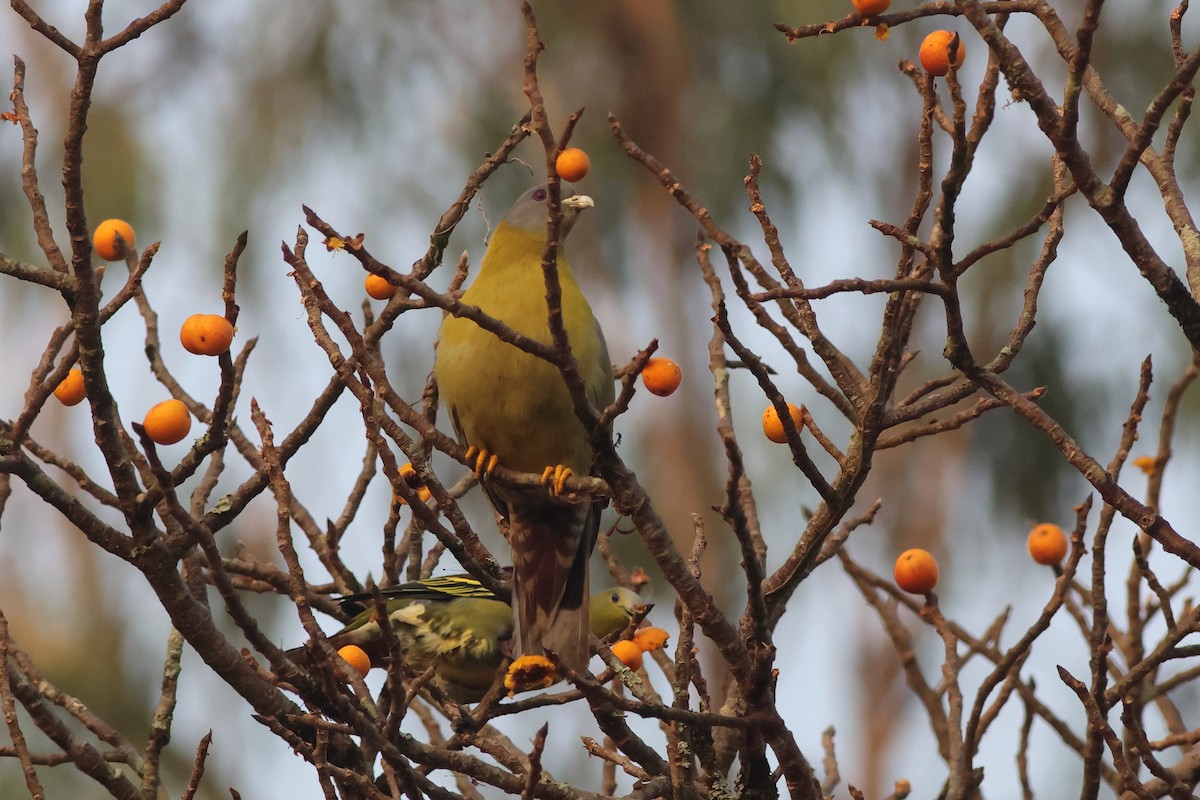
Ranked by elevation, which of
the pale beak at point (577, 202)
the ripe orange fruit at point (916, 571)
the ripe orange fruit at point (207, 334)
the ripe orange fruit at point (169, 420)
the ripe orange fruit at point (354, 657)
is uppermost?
the pale beak at point (577, 202)

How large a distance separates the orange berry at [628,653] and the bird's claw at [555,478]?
42 centimetres

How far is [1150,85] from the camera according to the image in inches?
480

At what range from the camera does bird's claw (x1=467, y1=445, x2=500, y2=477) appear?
406cm

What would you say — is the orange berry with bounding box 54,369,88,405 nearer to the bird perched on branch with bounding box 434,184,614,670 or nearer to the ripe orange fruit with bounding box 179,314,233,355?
the ripe orange fruit with bounding box 179,314,233,355

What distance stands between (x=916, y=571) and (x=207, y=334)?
1.93 m

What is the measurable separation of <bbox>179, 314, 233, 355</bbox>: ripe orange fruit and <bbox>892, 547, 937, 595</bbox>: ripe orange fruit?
6.05ft

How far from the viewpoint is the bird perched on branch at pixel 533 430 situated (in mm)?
3961

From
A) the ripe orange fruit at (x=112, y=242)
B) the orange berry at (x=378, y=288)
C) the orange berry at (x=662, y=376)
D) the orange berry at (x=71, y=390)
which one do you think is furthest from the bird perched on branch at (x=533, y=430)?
the orange berry at (x=71, y=390)

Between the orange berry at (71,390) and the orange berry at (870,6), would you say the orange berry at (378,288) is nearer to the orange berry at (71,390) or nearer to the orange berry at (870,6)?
the orange berry at (71,390)

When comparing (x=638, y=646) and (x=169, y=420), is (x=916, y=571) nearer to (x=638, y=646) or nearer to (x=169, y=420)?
(x=638, y=646)

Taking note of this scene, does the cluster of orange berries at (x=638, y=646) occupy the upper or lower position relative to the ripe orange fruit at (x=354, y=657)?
upper

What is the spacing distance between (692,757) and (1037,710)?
1.23 m

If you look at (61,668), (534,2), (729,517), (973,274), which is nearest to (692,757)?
(729,517)

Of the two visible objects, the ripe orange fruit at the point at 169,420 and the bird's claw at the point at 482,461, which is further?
the bird's claw at the point at 482,461
